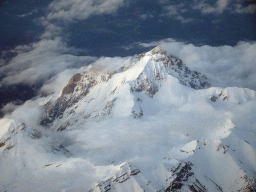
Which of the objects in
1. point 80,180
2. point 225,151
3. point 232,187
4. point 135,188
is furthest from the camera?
point 225,151

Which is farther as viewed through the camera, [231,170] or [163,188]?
[231,170]

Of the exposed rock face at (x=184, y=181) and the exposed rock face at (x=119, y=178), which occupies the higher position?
the exposed rock face at (x=119, y=178)

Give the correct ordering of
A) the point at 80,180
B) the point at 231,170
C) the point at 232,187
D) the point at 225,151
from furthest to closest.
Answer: the point at 225,151 < the point at 231,170 < the point at 232,187 < the point at 80,180

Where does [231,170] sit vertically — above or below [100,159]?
below

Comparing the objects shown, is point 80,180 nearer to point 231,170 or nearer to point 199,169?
point 199,169

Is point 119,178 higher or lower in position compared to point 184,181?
higher

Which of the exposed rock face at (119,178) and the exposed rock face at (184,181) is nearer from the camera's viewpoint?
the exposed rock face at (119,178)

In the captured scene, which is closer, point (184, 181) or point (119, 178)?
point (119, 178)

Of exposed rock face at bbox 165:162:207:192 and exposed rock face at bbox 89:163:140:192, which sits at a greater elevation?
exposed rock face at bbox 89:163:140:192

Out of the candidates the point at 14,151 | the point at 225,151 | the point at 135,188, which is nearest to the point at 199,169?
the point at 225,151

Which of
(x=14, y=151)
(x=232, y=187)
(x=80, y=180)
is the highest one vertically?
(x=14, y=151)

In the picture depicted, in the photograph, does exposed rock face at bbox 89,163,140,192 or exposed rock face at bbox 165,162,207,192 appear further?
exposed rock face at bbox 165,162,207,192
